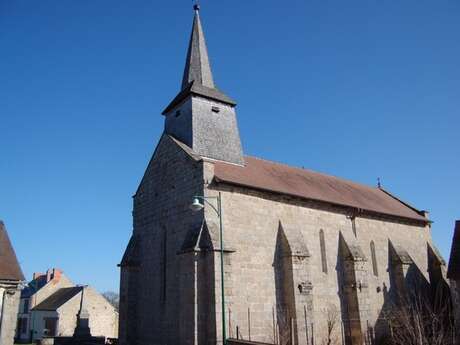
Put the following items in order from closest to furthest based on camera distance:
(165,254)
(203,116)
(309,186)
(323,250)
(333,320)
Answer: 1. (333,320)
2. (165,254)
3. (323,250)
4. (203,116)
5. (309,186)

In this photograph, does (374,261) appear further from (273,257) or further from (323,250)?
(273,257)

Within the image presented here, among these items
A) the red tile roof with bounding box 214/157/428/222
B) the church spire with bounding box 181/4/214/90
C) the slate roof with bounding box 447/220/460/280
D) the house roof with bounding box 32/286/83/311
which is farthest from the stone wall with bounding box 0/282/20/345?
the house roof with bounding box 32/286/83/311

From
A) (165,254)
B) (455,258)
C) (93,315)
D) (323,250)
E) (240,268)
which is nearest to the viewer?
(240,268)

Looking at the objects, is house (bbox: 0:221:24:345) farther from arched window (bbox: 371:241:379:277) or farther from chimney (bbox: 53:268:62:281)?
chimney (bbox: 53:268:62:281)

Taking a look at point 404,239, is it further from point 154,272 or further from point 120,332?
point 120,332

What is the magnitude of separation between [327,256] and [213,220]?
732 cm

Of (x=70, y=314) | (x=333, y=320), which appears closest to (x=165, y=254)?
(x=333, y=320)

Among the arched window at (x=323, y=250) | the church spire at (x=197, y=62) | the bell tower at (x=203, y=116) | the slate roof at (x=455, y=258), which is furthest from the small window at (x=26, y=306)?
the slate roof at (x=455, y=258)

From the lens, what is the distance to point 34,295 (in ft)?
143

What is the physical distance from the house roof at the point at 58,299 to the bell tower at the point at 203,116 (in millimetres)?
26527

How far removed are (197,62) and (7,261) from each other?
15113 millimetres

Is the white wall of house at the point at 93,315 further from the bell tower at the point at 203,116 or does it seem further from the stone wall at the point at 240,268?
the bell tower at the point at 203,116

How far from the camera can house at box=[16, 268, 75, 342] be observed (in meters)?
42.7

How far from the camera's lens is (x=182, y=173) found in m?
19.7
